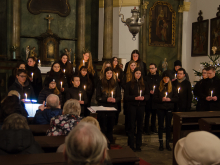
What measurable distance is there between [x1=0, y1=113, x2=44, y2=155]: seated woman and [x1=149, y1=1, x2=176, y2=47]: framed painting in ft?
39.5

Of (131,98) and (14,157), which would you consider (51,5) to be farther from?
(14,157)

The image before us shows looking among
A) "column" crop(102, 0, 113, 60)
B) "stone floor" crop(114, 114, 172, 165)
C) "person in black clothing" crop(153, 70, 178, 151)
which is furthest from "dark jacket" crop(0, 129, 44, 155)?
"column" crop(102, 0, 113, 60)

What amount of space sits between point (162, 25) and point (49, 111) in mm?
11252

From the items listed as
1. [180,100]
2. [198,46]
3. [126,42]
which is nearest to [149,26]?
[126,42]

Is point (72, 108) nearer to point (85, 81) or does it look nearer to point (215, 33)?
point (85, 81)

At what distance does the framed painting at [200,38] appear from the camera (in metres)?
13.7

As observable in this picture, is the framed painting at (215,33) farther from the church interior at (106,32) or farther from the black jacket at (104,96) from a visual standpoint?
the black jacket at (104,96)

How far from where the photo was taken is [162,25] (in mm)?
14242

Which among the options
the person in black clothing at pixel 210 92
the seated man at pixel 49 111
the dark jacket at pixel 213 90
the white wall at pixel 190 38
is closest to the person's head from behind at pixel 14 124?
the seated man at pixel 49 111

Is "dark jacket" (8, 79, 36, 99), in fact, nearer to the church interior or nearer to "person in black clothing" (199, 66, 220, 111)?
"person in black clothing" (199, 66, 220, 111)

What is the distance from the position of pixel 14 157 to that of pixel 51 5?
39.6 ft

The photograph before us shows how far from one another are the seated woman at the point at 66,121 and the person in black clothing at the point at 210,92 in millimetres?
3683

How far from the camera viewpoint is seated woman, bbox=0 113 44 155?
2545mm

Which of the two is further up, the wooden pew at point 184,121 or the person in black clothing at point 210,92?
the person in black clothing at point 210,92
